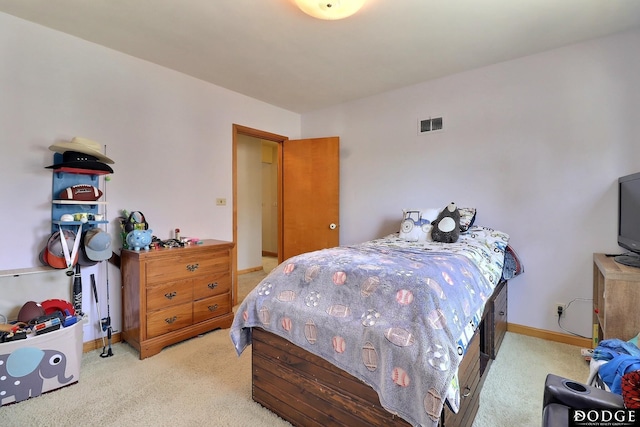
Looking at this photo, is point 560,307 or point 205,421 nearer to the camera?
point 205,421

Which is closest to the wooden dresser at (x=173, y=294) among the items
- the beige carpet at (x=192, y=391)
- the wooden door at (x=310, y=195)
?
the beige carpet at (x=192, y=391)

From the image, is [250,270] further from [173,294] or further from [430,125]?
[430,125]

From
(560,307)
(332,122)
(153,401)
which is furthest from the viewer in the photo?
(332,122)

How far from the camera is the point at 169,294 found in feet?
7.91

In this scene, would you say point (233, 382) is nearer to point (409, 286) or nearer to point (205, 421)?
point (205, 421)

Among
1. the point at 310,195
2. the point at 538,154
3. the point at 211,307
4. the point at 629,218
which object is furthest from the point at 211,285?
the point at 629,218

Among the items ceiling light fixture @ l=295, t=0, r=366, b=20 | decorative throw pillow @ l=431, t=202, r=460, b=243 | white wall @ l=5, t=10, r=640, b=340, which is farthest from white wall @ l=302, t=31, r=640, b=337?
ceiling light fixture @ l=295, t=0, r=366, b=20

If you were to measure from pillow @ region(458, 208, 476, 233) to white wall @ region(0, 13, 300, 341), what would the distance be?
2452 mm

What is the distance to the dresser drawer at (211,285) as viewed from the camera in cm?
260

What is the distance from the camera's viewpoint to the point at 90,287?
2363 mm

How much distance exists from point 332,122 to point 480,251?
2568mm

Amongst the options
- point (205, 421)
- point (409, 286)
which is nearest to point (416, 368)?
point (409, 286)

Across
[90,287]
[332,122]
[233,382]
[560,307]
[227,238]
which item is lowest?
[233,382]

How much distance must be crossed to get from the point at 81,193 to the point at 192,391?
1.63m
